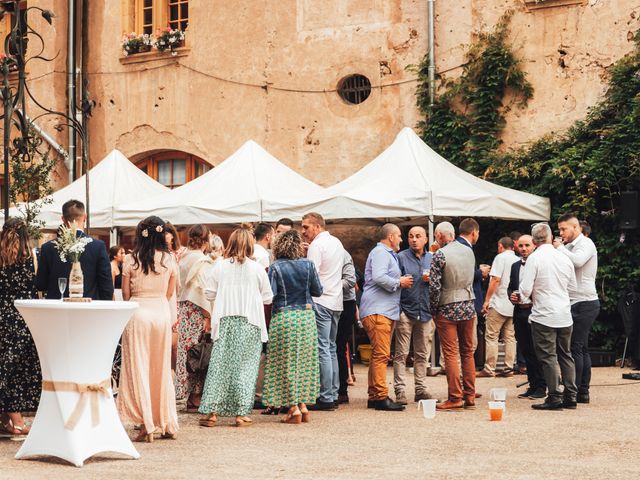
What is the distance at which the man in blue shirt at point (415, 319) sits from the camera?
10930mm

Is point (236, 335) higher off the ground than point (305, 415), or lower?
higher

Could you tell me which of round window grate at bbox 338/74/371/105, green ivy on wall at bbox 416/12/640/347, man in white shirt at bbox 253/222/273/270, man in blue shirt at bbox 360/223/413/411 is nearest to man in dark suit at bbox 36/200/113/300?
man in white shirt at bbox 253/222/273/270

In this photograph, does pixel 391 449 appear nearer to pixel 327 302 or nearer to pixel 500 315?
pixel 327 302

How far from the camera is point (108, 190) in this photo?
17.1 meters

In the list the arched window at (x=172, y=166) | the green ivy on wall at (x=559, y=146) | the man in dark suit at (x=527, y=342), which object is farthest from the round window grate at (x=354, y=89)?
the man in dark suit at (x=527, y=342)

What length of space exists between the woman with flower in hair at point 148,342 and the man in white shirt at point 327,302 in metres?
2.17

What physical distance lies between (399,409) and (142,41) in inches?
447

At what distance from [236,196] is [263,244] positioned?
460 cm

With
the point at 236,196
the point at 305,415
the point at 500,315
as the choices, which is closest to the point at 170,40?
the point at 236,196

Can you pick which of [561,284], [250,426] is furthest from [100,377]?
[561,284]

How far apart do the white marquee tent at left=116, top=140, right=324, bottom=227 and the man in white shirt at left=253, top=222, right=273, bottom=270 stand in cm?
388

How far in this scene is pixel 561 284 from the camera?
A: 10.6 m

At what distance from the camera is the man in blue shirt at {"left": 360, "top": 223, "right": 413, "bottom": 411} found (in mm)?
10578

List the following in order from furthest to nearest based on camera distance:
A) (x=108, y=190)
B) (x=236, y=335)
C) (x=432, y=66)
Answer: (x=432, y=66) → (x=108, y=190) → (x=236, y=335)
